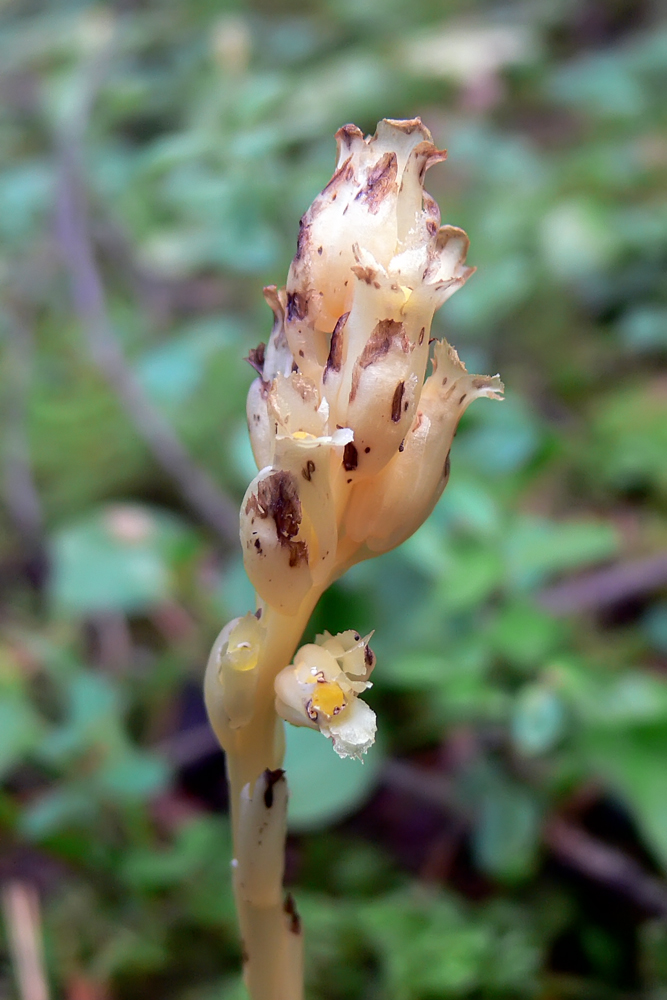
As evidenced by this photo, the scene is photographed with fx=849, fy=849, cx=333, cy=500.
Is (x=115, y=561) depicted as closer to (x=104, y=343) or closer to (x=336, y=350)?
(x=104, y=343)

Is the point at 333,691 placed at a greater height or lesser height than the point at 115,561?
lesser

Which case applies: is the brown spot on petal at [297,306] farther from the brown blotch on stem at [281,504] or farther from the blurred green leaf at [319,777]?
the blurred green leaf at [319,777]

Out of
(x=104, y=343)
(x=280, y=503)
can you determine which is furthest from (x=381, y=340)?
(x=104, y=343)

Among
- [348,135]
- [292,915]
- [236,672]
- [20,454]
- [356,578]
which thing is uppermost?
[20,454]

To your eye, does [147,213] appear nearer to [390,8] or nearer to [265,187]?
[265,187]

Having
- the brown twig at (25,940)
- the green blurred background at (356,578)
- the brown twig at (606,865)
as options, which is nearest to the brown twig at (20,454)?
the green blurred background at (356,578)

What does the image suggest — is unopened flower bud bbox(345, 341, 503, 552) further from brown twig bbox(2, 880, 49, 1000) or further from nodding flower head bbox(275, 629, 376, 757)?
brown twig bbox(2, 880, 49, 1000)
